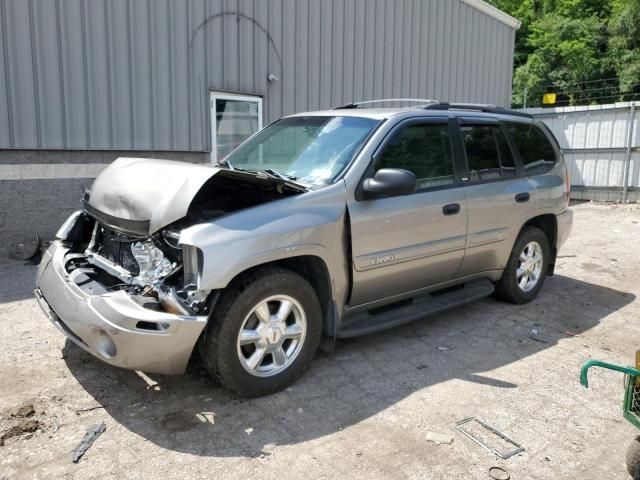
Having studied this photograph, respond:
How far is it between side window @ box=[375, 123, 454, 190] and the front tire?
1.21 m

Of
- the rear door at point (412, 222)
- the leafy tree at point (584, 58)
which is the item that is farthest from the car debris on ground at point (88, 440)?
the leafy tree at point (584, 58)

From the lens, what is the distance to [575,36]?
109ft

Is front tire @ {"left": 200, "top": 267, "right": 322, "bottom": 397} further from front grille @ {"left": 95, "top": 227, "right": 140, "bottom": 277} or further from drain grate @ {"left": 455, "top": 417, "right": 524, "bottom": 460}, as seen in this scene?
drain grate @ {"left": 455, "top": 417, "right": 524, "bottom": 460}

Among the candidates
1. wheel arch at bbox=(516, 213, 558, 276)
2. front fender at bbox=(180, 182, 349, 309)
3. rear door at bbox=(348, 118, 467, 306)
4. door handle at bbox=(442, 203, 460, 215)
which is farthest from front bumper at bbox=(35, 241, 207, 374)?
wheel arch at bbox=(516, 213, 558, 276)

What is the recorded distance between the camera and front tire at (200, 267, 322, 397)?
330 cm

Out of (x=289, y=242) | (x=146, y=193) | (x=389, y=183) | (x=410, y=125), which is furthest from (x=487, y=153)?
(x=146, y=193)

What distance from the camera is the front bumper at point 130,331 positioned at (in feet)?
10.0

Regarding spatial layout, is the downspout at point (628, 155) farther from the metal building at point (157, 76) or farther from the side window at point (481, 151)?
the side window at point (481, 151)

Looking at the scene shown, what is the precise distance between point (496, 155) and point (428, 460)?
10.2 ft

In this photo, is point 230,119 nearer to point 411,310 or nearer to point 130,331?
point 411,310

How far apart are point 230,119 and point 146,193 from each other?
5769 millimetres

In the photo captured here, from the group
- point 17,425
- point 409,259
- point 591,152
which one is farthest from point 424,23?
point 17,425

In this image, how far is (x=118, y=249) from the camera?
12.5ft

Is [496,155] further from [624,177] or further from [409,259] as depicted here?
[624,177]
